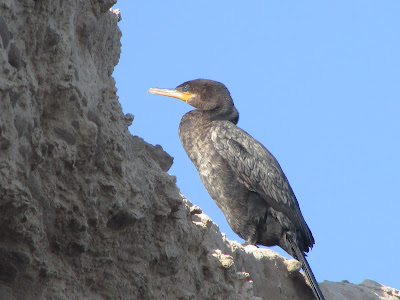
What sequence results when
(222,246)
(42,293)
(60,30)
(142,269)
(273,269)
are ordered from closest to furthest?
1. (42,293)
2. (60,30)
3. (142,269)
4. (222,246)
5. (273,269)

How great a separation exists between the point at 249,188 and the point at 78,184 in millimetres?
4184

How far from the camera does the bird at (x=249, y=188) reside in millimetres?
7879

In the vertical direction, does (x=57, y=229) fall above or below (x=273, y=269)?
below

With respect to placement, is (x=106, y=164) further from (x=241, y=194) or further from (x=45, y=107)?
(x=241, y=194)

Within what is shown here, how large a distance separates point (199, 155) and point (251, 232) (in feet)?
3.16

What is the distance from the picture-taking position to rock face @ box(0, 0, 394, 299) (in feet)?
11.5

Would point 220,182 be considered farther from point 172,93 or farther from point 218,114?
point 172,93

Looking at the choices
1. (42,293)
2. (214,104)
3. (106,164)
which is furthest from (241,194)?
(42,293)

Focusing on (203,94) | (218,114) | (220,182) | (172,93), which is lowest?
(220,182)

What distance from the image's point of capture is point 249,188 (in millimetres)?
7957

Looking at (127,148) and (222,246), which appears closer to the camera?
(127,148)

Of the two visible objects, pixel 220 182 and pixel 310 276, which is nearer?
pixel 310 276

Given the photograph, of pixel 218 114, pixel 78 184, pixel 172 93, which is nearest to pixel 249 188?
pixel 218 114

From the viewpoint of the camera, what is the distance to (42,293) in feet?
12.0
